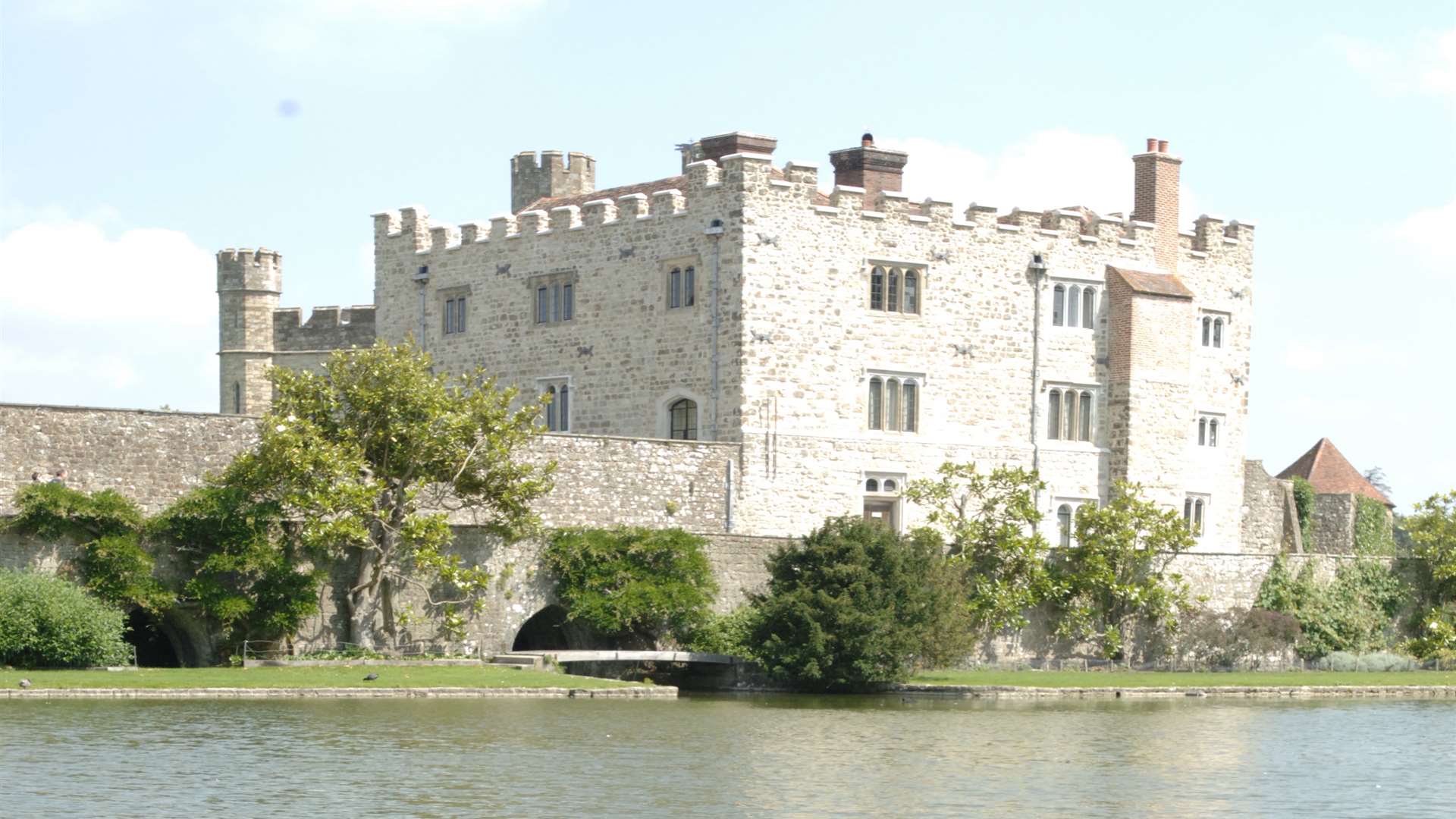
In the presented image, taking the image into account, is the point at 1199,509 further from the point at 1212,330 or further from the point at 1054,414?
the point at 1054,414

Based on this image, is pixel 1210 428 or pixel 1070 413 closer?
pixel 1070 413

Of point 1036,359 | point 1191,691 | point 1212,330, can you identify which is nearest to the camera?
point 1191,691

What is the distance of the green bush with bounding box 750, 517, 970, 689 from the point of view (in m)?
45.2

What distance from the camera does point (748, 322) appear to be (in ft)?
174

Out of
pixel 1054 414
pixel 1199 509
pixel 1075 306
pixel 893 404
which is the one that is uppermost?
pixel 1075 306

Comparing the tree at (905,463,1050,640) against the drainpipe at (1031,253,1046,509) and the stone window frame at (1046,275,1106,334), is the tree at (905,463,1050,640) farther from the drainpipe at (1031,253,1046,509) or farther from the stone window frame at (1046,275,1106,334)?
the stone window frame at (1046,275,1106,334)

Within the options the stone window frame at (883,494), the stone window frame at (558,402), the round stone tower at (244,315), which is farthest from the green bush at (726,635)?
the round stone tower at (244,315)

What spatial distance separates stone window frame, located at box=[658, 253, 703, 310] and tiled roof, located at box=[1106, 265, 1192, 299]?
11.0 metres

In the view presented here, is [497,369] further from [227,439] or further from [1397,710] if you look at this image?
[1397,710]

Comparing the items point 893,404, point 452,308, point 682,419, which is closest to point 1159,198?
point 893,404

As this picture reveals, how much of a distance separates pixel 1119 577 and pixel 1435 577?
379 inches

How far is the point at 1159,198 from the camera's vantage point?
60.0 meters

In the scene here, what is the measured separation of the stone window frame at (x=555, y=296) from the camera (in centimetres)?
5712

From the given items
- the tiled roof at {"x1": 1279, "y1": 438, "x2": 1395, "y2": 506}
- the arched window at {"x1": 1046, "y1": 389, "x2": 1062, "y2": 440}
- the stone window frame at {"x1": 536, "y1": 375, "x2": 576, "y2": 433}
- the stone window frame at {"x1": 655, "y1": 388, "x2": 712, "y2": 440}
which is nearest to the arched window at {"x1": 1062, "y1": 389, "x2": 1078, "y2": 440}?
the arched window at {"x1": 1046, "y1": 389, "x2": 1062, "y2": 440}
